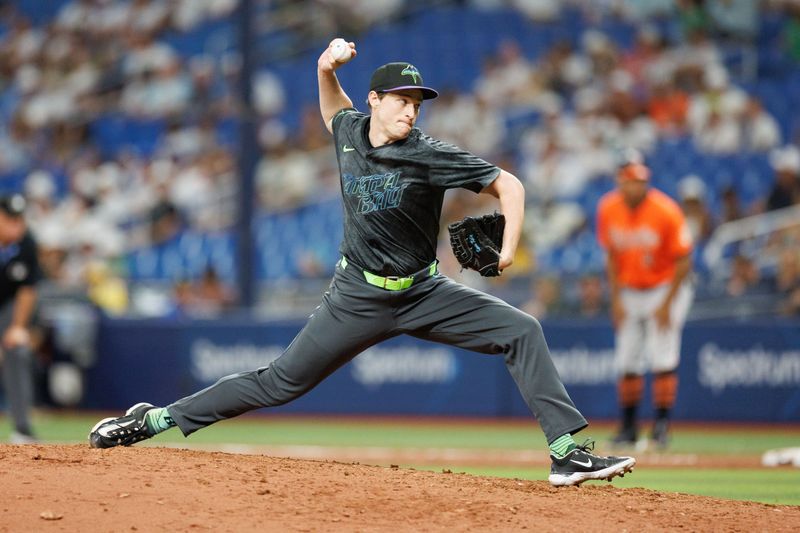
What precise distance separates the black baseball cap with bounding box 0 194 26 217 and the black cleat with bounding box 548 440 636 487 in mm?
5836

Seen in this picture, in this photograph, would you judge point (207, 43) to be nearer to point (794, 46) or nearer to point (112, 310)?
point (112, 310)

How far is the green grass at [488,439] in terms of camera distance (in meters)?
8.28

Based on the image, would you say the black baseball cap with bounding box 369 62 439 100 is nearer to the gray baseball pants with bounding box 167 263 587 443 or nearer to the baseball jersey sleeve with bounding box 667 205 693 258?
the gray baseball pants with bounding box 167 263 587 443

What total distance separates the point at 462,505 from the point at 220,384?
1.44m

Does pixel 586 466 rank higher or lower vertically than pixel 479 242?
lower

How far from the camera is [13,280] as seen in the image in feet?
33.4

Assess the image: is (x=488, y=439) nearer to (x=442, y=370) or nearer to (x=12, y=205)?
(x=442, y=370)

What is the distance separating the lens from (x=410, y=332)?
6203 millimetres

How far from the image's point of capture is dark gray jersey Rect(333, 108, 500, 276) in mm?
5930

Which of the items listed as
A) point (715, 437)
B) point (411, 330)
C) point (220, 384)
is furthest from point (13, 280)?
point (715, 437)

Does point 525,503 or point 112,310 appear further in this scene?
point 112,310

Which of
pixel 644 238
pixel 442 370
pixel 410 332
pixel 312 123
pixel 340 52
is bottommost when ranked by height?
pixel 442 370

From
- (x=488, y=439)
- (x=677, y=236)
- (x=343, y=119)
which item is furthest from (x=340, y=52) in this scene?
(x=488, y=439)

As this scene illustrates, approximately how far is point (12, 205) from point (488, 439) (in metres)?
4.85
